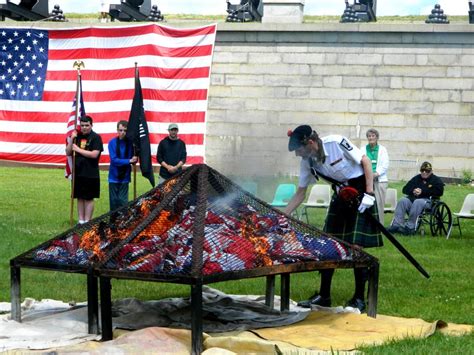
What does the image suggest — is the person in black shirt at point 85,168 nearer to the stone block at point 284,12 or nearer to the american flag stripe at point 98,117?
the american flag stripe at point 98,117

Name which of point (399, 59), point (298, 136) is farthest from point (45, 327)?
point (399, 59)

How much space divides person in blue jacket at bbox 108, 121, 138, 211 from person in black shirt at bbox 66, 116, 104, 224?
23 centimetres

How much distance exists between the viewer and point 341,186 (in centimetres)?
984

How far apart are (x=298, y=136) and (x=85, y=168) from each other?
7.23 m

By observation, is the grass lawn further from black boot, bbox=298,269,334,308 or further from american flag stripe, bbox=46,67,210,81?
american flag stripe, bbox=46,67,210,81

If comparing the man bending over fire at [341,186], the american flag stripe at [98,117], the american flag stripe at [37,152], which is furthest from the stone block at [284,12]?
the man bending over fire at [341,186]

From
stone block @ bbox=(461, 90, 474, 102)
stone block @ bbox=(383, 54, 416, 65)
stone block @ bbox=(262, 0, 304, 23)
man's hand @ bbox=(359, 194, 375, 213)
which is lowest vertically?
man's hand @ bbox=(359, 194, 375, 213)

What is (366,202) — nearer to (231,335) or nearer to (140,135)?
(231,335)

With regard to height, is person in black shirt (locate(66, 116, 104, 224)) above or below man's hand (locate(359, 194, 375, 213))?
below

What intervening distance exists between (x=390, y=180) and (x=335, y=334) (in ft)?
67.4

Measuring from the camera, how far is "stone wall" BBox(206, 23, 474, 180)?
28953 mm

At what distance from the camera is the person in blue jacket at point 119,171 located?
1600 cm

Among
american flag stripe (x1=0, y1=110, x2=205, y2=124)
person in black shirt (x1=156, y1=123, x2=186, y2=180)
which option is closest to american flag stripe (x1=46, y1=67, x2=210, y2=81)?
american flag stripe (x1=0, y1=110, x2=205, y2=124)

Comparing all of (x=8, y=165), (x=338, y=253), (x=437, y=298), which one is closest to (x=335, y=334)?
(x=338, y=253)
